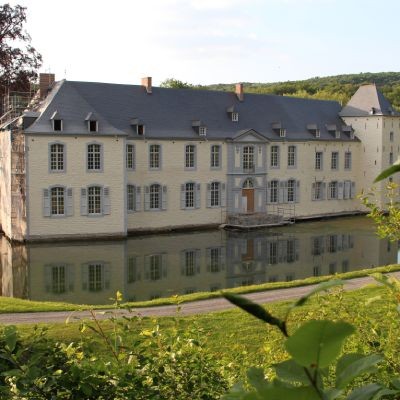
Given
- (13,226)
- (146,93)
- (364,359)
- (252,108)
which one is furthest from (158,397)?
(252,108)

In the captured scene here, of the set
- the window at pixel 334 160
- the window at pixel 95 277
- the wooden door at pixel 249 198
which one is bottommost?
the window at pixel 95 277

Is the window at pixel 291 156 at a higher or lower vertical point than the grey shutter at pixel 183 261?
higher

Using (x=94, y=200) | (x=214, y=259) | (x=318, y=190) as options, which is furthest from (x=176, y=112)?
(x=214, y=259)

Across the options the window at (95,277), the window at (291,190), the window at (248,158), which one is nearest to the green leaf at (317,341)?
the window at (95,277)

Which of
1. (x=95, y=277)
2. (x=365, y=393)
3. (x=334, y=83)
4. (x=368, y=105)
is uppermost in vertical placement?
(x=334, y=83)

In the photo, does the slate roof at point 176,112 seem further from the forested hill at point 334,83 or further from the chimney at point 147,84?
the forested hill at point 334,83

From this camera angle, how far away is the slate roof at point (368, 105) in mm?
38750

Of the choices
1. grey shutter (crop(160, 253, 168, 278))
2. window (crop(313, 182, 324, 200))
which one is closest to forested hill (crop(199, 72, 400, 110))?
window (crop(313, 182, 324, 200))

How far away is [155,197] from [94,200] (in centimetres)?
394

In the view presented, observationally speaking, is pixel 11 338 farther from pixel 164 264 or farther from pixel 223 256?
pixel 223 256

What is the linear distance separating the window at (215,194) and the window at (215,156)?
106 centimetres

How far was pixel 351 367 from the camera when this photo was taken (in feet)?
3.50

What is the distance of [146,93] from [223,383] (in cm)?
3026

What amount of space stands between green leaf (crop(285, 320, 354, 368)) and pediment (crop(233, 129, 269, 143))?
107ft
